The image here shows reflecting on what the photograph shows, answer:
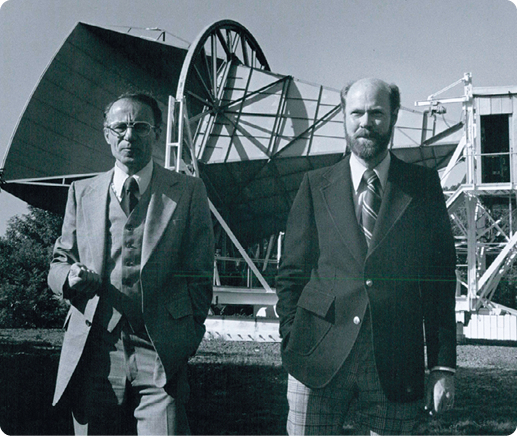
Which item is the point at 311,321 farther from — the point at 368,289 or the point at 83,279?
the point at 83,279

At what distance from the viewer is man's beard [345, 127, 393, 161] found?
9.50 feet

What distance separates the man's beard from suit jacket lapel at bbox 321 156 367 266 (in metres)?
0.13

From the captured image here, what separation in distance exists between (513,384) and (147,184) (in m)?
5.89

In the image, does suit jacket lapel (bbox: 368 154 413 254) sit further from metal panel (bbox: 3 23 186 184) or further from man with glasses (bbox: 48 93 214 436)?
metal panel (bbox: 3 23 186 184)

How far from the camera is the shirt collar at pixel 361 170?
3.00 meters

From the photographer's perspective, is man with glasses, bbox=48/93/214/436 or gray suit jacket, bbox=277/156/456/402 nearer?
gray suit jacket, bbox=277/156/456/402

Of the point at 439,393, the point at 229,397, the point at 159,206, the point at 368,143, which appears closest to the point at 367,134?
the point at 368,143

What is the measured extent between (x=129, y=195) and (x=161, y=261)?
1.24 ft

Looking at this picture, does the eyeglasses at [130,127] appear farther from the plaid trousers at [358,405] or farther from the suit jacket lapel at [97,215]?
the plaid trousers at [358,405]

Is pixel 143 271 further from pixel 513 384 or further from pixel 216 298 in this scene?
pixel 216 298

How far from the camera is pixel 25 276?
18.3 ft

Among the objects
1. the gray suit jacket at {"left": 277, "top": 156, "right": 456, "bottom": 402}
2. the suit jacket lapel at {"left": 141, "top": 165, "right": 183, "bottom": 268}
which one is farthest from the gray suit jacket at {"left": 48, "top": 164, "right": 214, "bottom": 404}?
the gray suit jacket at {"left": 277, "top": 156, "right": 456, "bottom": 402}

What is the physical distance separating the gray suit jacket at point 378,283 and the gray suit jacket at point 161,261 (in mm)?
446

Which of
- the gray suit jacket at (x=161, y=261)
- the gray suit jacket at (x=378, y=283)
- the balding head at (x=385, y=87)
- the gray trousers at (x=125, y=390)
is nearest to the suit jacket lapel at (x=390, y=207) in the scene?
the gray suit jacket at (x=378, y=283)
